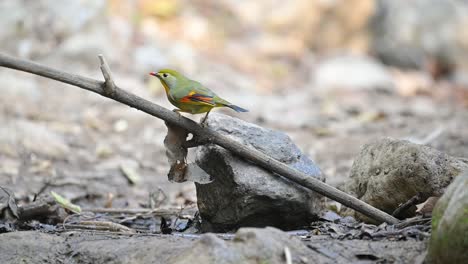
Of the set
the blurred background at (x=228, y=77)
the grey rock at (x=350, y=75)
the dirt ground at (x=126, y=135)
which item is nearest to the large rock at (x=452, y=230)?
the dirt ground at (x=126, y=135)

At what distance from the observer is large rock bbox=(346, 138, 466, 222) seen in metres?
3.61

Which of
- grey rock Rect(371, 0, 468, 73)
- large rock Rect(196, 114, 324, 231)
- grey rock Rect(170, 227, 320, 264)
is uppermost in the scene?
grey rock Rect(371, 0, 468, 73)

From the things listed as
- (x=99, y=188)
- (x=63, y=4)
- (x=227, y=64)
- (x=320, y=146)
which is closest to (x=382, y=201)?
(x=99, y=188)

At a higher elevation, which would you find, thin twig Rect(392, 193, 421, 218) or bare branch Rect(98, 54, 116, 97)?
bare branch Rect(98, 54, 116, 97)

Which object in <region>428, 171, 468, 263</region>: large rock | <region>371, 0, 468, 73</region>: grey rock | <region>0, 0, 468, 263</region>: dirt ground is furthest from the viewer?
<region>371, 0, 468, 73</region>: grey rock

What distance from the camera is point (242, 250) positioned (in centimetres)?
284

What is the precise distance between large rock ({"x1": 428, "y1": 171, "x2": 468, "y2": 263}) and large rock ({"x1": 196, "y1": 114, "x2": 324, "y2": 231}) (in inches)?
38.6

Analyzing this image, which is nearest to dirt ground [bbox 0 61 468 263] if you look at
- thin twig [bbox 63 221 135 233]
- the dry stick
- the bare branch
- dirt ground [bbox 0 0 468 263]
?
dirt ground [bbox 0 0 468 263]

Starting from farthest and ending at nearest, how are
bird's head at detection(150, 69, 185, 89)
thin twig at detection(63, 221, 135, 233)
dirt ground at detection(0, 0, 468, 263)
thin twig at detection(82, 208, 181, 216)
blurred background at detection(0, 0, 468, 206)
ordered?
blurred background at detection(0, 0, 468, 206), thin twig at detection(82, 208, 181, 216), dirt ground at detection(0, 0, 468, 263), thin twig at detection(63, 221, 135, 233), bird's head at detection(150, 69, 185, 89)

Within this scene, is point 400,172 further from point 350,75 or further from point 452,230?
point 350,75

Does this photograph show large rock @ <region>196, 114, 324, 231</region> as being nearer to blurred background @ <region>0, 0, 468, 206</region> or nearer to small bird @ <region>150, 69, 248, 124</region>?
small bird @ <region>150, 69, 248, 124</region>

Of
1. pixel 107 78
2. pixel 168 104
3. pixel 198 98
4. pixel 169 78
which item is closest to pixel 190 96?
pixel 198 98

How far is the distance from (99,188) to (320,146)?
2798mm

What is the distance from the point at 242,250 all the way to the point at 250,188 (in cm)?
82
